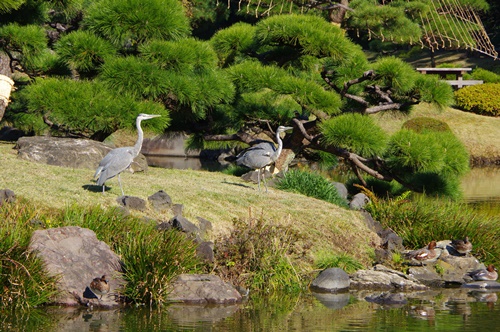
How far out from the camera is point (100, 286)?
409 inches

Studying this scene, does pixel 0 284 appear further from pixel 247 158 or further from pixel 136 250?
pixel 247 158

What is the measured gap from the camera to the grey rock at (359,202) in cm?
1633

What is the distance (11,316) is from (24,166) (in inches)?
234

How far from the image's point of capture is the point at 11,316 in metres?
9.70

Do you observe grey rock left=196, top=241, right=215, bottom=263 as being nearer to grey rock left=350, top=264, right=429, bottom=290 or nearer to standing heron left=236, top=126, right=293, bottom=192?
grey rock left=350, top=264, right=429, bottom=290

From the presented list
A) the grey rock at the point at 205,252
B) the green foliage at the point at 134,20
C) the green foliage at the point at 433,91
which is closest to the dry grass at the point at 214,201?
the grey rock at the point at 205,252

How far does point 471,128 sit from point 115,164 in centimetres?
2784

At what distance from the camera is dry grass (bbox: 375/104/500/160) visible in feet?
121

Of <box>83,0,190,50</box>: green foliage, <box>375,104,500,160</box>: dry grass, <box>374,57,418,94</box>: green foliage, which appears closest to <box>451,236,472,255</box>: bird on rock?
<box>374,57,418,94</box>: green foliage

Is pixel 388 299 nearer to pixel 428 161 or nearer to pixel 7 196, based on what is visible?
pixel 7 196

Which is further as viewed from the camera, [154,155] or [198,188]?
[154,155]

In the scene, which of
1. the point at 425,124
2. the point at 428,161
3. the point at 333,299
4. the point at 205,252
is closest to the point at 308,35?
the point at 428,161

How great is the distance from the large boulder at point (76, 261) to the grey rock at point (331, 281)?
2.98 metres

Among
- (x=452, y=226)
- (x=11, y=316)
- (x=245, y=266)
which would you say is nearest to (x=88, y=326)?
(x=11, y=316)
